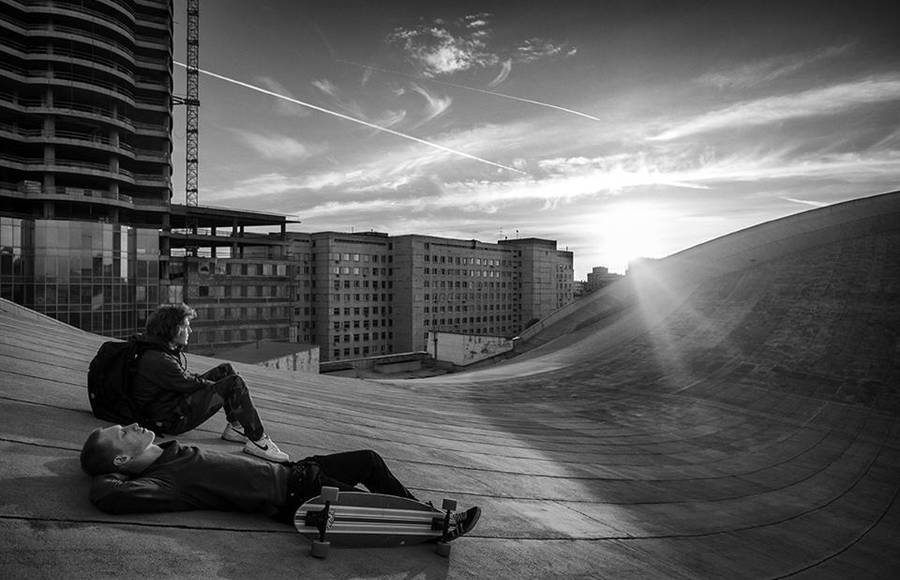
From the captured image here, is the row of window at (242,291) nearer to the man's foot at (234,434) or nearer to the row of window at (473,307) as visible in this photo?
the row of window at (473,307)

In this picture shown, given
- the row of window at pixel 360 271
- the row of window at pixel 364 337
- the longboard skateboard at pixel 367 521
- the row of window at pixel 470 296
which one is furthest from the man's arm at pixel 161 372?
the row of window at pixel 470 296

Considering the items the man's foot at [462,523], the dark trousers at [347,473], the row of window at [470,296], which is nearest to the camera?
the dark trousers at [347,473]

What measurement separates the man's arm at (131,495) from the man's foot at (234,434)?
1.67 metres

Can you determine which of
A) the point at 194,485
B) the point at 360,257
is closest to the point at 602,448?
the point at 194,485

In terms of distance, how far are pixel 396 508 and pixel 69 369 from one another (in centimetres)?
628

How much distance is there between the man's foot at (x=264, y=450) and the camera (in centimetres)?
511

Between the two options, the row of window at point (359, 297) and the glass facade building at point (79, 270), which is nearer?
the glass facade building at point (79, 270)

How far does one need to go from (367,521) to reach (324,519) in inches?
14.4

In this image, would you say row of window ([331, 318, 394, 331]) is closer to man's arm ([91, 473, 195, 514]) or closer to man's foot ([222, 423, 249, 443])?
man's foot ([222, 423, 249, 443])

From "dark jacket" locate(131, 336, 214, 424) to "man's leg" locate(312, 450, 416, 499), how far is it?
1642mm

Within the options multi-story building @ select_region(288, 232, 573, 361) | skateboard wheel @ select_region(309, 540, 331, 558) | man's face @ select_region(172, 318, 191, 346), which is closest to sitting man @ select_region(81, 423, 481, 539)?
skateboard wheel @ select_region(309, 540, 331, 558)

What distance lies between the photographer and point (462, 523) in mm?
4336

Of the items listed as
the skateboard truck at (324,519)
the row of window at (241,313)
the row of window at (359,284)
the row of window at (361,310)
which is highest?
the row of window at (359,284)

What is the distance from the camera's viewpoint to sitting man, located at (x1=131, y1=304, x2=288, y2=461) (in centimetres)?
499
